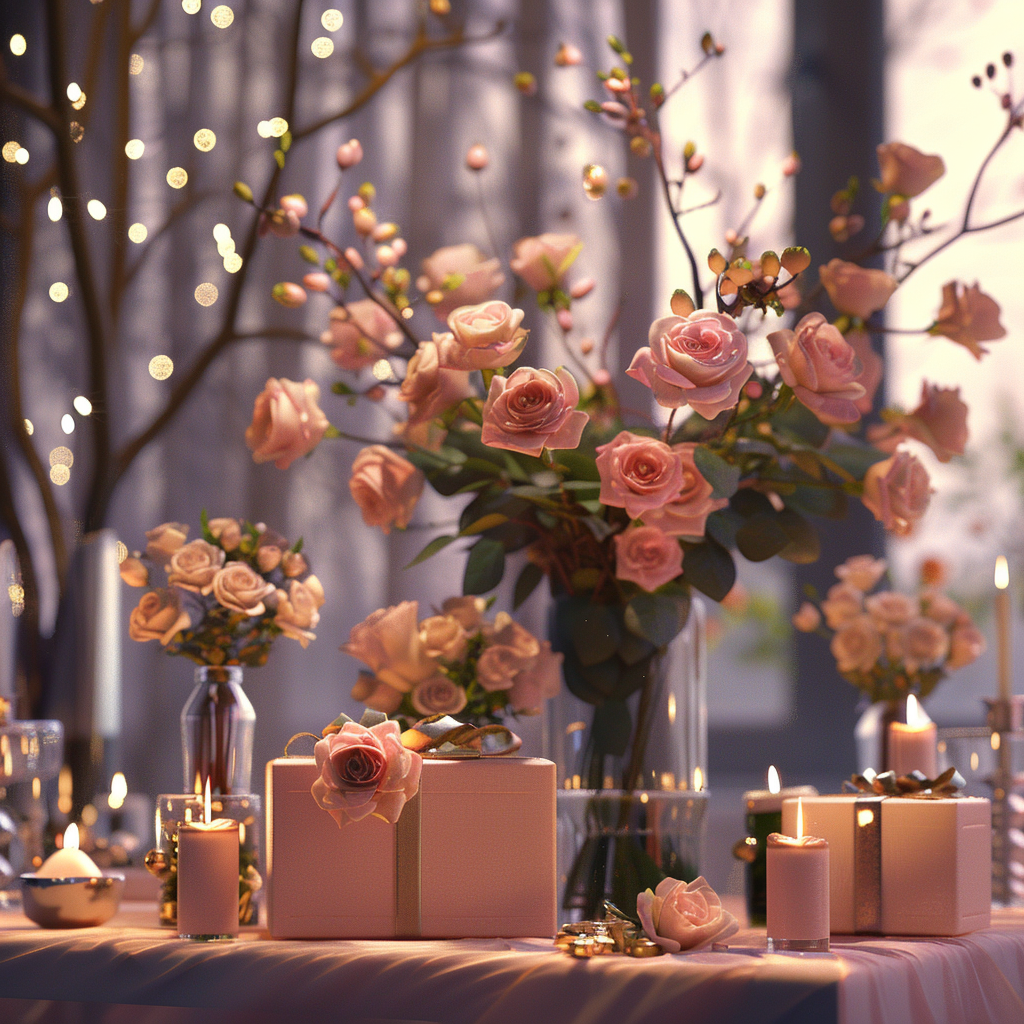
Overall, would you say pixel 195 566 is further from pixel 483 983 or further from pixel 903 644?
pixel 903 644

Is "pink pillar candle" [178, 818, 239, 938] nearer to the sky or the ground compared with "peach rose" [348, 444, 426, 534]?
nearer to the ground

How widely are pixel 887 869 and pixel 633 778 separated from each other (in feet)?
0.68

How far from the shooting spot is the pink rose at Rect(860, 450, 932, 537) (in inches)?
36.3

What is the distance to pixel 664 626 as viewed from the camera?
930 mm

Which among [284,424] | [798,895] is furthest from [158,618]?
[798,895]

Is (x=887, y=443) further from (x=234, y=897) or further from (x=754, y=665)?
(x=754, y=665)

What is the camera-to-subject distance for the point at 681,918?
28.7 inches

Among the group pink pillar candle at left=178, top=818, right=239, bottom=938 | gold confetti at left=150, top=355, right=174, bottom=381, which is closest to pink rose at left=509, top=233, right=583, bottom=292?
pink pillar candle at left=178, top=818, right=239, bottom=938

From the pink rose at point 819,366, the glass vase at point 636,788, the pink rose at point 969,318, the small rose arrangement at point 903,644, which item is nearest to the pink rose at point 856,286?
the pink rose at point 969,318

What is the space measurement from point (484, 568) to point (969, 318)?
421 mm

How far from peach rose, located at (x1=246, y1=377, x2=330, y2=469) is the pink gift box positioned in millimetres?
304

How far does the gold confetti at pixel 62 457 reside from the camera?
66.2 inches

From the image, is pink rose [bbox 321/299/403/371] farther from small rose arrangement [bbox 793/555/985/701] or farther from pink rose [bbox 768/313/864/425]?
small rose arrangement [bbox 793/555/985/701]

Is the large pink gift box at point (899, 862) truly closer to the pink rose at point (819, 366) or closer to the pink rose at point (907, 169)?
the pink rose at point (819, 366)
